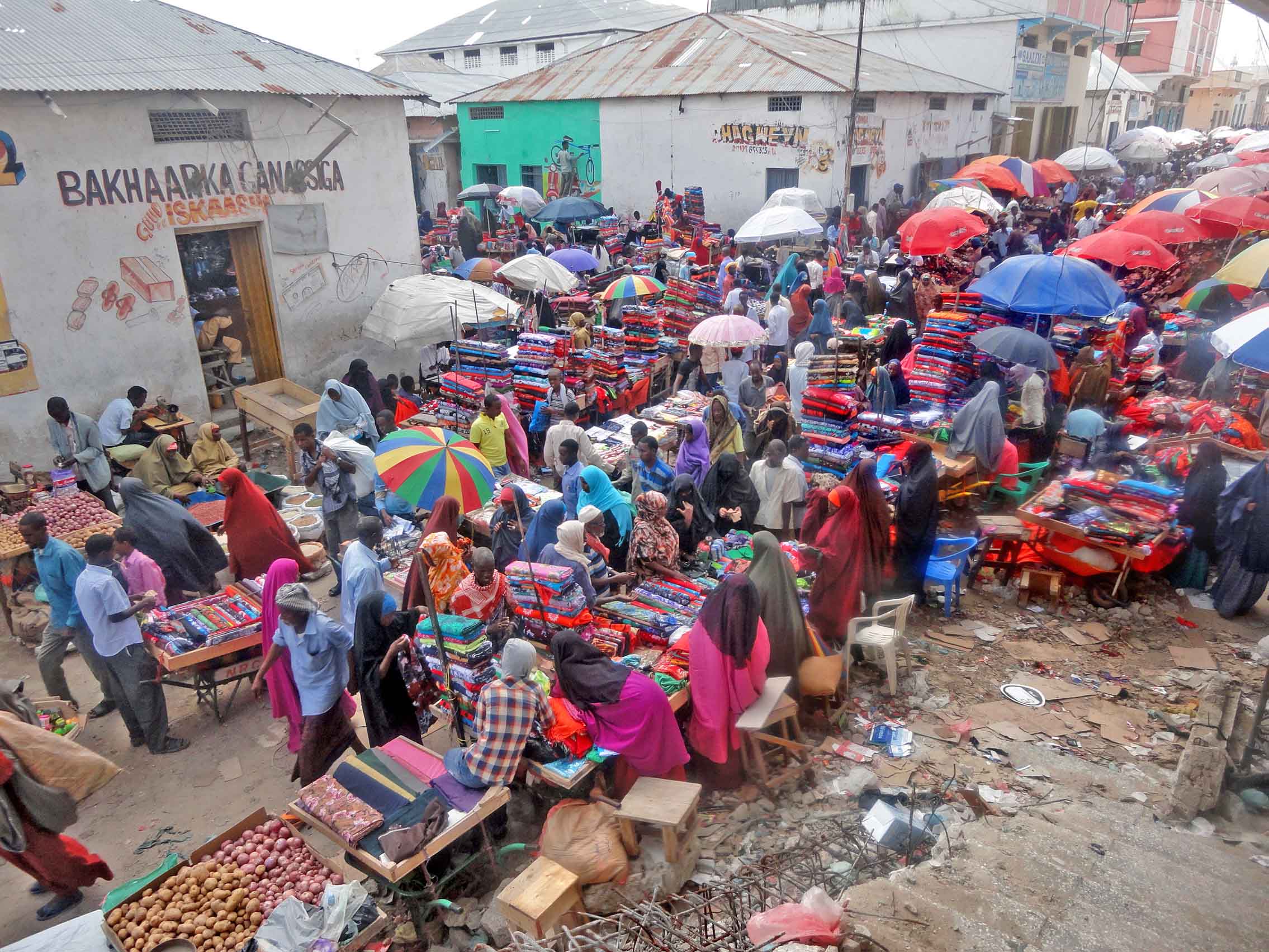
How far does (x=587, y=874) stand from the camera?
454 cm

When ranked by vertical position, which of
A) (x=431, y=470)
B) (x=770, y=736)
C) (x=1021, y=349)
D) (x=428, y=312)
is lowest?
(x=770, y=736)

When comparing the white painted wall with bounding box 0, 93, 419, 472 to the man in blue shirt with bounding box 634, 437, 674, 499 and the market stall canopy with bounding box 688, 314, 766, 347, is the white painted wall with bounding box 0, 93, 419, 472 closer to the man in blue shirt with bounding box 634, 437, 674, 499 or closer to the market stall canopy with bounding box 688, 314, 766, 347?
the market stall canopy with bounding box 688, 314, 766, 347

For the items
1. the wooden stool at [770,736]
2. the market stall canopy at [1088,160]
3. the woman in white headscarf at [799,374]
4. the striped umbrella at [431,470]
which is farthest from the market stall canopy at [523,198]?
the wooden stool at [770,736]

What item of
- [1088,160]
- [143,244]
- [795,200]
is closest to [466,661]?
[143,244]

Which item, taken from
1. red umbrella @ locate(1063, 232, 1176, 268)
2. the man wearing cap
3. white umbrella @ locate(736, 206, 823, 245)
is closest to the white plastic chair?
the man wearing cap

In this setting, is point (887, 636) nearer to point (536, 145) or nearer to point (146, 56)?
point (146, 56)

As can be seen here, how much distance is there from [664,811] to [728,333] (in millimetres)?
6772

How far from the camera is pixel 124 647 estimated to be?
19.3ft

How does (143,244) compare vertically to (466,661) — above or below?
above

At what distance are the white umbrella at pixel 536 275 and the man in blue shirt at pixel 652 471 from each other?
5.42 m

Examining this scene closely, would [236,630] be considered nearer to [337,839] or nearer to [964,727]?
[337,839]

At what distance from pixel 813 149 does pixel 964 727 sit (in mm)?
18026

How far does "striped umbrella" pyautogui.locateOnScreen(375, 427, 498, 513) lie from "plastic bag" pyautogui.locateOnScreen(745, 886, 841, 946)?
12.9 ft

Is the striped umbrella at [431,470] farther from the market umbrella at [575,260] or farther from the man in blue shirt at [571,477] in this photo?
the market umbrella at [575,260]
